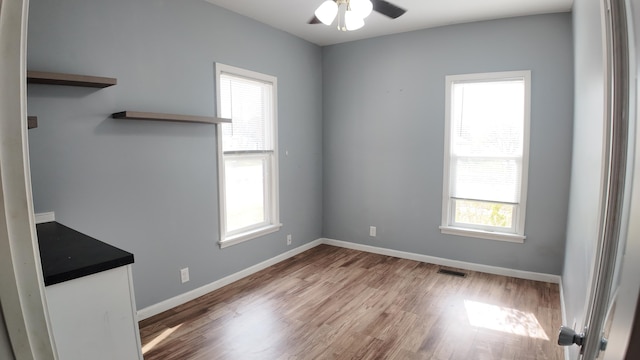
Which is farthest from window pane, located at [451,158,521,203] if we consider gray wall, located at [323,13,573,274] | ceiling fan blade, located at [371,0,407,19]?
ceiling fan blade, located at [371,0,407,19]

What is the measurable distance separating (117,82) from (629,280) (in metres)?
2.88

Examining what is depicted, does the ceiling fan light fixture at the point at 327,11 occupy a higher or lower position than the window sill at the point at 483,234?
higher

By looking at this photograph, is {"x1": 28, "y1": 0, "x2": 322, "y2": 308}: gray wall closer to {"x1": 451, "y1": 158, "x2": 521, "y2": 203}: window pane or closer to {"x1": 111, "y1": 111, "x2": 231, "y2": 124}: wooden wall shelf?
{"x1": 111, "y1": 111, "x2": 231, "y2": 124}: wooden wall shelf

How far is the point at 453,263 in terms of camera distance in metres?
4.05

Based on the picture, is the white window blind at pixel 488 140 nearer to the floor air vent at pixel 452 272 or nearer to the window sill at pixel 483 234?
the window sill at pixel 483 234

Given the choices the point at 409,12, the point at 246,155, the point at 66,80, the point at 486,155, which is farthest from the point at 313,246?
the point at 66,80

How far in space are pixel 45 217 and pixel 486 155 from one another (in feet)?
12.7

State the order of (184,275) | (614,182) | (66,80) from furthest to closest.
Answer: (184,275) < (66,80) < (614,182)

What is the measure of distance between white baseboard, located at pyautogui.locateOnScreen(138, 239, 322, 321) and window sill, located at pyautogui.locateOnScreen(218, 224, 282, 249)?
0.33m

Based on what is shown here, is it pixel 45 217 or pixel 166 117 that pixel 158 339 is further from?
pixel 166 117

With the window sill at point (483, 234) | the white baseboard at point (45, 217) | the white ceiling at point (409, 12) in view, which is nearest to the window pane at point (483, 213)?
the window sill at point (483, 234)

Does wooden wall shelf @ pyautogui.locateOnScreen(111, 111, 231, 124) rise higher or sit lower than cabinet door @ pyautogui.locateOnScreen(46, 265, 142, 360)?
higher

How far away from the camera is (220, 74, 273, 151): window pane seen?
3.44m

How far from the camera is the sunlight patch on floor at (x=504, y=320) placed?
2.66 meters
